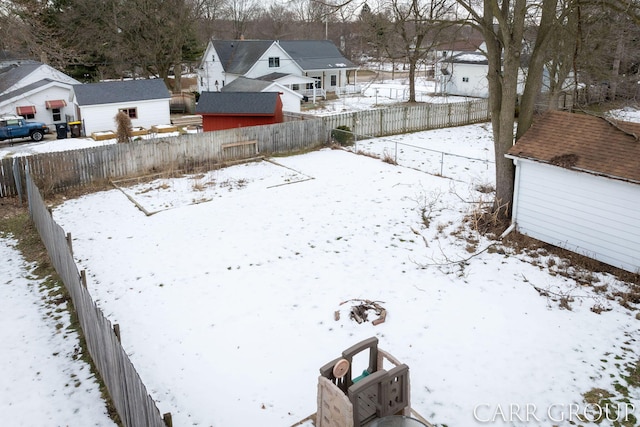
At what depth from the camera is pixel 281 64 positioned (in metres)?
42.2

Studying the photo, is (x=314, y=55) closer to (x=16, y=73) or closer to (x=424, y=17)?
(x=16, y=73)

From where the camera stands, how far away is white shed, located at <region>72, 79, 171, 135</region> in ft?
99.3

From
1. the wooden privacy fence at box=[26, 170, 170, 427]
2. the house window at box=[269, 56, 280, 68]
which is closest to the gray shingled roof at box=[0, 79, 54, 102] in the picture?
the house window at box=[269, 56, 280, 68]

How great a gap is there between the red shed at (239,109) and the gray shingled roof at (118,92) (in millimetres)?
7698

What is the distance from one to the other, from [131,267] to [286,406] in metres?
5.92

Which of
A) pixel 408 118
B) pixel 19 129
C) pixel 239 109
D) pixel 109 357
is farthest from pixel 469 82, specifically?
pixel 109 357

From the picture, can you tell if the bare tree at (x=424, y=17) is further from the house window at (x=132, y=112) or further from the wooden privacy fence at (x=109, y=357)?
the house window at (x=132, y=112)

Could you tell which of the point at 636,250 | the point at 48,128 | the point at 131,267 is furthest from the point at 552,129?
the point at 48,128

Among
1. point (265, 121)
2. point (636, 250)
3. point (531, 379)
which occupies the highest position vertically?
point (265, 121)

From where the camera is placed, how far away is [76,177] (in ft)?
57.7

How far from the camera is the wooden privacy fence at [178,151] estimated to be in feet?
55.1

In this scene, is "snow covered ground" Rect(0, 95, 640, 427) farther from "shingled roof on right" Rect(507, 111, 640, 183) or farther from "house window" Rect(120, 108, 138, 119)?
"house window" Rect(120, 108, 138, 119)

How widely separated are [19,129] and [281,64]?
2085 cm

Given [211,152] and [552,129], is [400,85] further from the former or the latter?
[552,129]
